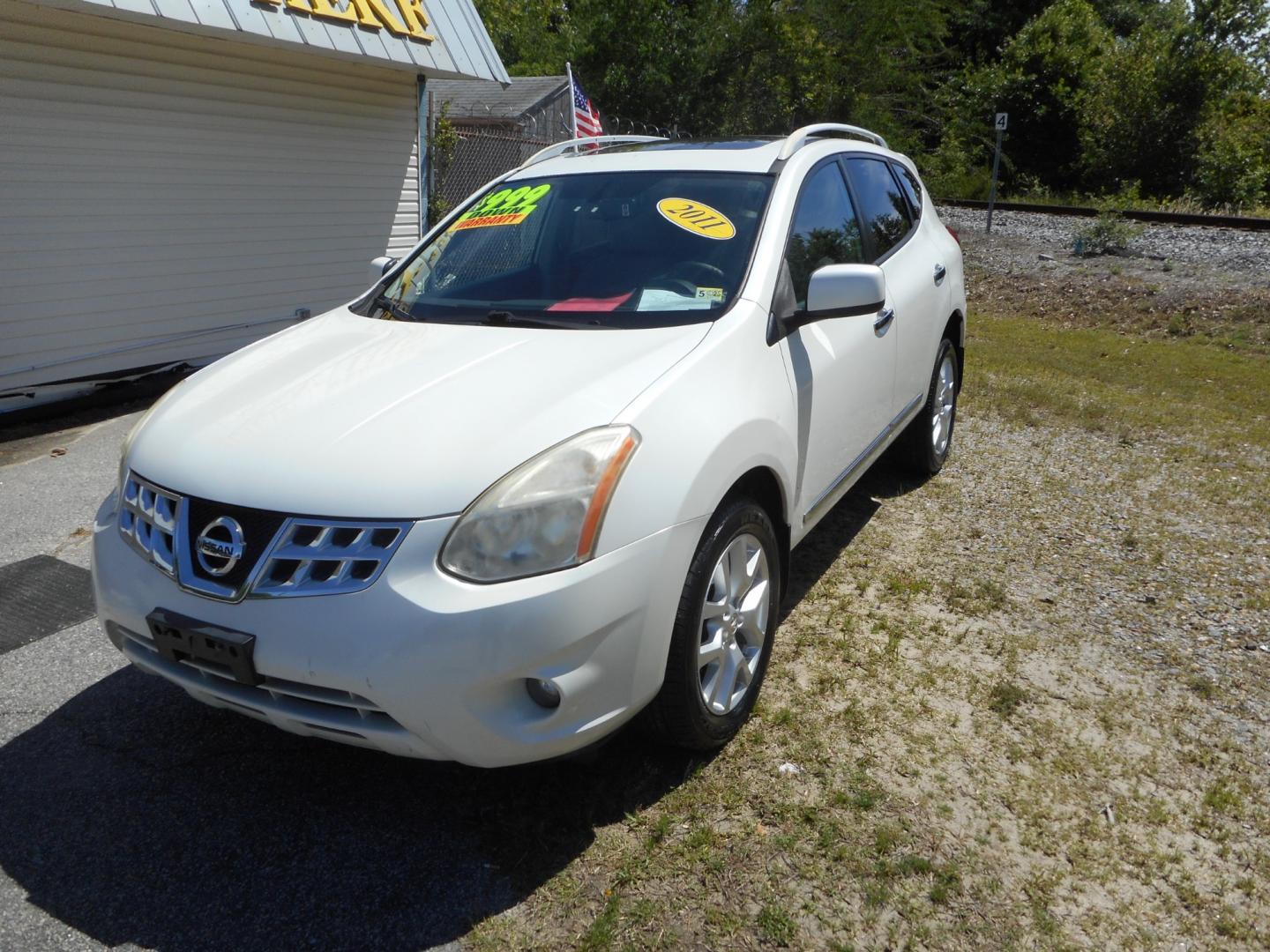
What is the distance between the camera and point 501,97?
92.1 feet

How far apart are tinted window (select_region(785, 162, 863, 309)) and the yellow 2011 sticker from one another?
0.78 feet

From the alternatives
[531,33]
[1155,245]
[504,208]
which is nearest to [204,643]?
[504,208]

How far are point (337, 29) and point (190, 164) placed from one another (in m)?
1.65

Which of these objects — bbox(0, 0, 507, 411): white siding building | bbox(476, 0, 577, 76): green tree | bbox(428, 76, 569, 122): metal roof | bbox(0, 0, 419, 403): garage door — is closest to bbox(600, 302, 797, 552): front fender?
bbox(0, 0, 507, 411): white siding building

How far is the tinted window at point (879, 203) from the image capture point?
14.2 feet

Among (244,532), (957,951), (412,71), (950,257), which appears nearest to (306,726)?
(244,532)

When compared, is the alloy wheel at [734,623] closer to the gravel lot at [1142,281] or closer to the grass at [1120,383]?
the grass at [1120,383]

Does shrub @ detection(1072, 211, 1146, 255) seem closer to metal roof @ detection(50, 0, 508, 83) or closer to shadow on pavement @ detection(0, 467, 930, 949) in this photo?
metal roof @ detection(50, 0, 508, 83)

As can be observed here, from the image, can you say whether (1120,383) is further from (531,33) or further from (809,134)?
(531,33)

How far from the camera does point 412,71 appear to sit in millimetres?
9328

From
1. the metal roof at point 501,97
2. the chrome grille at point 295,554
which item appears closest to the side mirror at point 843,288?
the chrome grille at point 295,554

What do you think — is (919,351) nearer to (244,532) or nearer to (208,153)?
(244,532)

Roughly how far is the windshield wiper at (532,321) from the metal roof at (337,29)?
4.67 m

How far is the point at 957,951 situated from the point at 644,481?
4.37 ft
